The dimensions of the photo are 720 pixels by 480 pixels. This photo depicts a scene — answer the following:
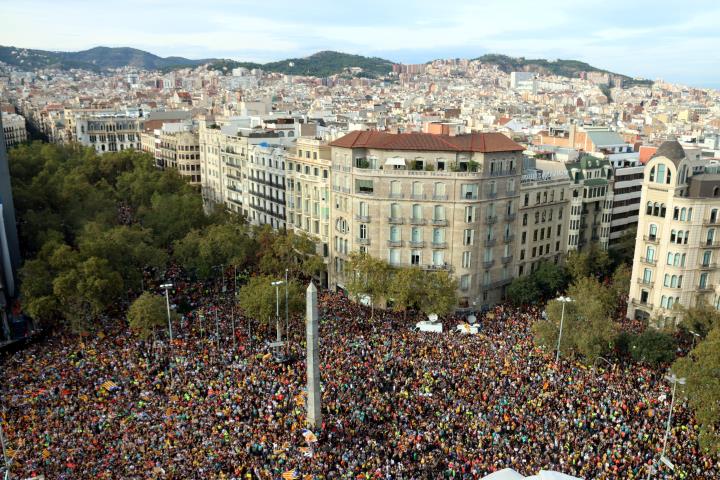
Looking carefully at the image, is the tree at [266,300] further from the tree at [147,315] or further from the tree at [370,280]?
the tree at [147,315]

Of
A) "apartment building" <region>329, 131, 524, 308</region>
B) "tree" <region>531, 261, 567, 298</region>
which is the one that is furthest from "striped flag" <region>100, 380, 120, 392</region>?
"tree" <region>531, 261, 567, 298</region>

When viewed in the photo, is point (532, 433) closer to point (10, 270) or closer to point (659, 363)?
point (659, 363)

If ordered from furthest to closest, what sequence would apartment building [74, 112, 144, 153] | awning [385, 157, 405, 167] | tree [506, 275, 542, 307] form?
apartment building [74, 112, 144, 153]
tree [506, 275, 542, 307]
awning [385, 157, 405, 167]

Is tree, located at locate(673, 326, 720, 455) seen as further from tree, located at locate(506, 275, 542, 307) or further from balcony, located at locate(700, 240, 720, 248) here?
tree, located at locate(506, 275, 542, 307)

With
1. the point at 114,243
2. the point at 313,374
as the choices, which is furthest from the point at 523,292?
the point at 114,243

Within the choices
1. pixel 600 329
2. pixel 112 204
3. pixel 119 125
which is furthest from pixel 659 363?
pixel 119 125

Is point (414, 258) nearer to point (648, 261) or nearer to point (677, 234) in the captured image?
point (648, 261)
